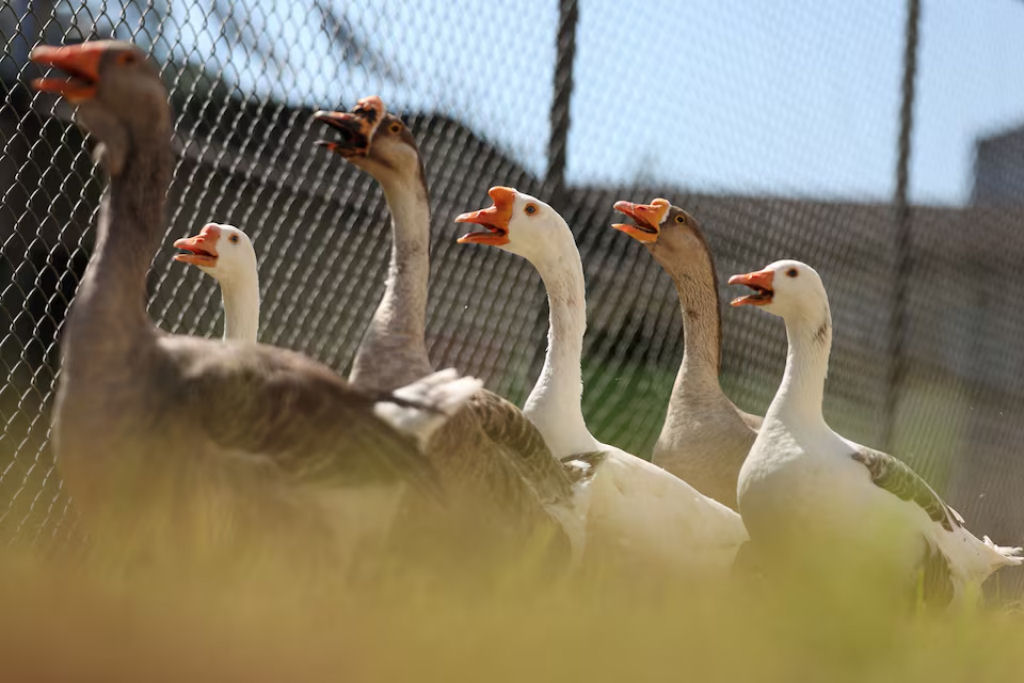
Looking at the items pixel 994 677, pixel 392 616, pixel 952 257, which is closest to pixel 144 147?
pixel 392 616

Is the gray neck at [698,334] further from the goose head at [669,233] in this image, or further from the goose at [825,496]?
the goose at [825,496]

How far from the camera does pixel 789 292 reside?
335 cm

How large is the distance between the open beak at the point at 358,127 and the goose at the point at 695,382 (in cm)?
154

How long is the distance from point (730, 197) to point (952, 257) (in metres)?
2.00

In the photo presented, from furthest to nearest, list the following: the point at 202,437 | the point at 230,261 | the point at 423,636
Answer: the point at 230,261
the point at 202,437
the point at 423,636

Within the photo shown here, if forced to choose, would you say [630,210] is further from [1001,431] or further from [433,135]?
[1001,431]

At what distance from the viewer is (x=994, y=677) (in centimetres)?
100

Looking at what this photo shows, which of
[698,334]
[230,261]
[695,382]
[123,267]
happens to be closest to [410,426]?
[123,267]

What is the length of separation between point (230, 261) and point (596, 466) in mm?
1446

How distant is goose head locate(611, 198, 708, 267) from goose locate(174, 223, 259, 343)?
57.1 inches

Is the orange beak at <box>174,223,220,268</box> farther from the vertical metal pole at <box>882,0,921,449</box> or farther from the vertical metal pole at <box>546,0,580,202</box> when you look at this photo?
the vertical metal pole at <box>882,0,921,449</box>

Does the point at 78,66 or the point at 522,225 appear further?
the point at 522,225

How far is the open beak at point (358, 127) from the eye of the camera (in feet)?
8.86

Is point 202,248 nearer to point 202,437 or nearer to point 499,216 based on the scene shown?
point 499,216
